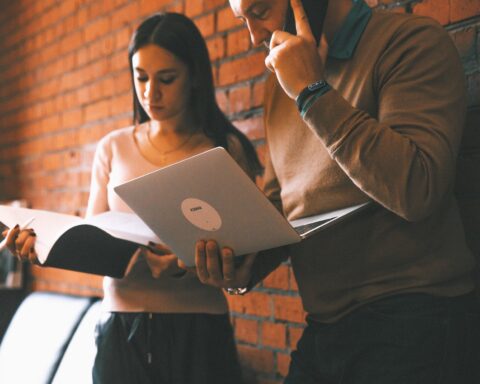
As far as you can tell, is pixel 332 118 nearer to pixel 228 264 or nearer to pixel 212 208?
pixel 212 208

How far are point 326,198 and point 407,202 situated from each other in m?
0.21

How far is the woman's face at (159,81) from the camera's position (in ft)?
4.57

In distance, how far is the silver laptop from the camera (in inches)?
34.5

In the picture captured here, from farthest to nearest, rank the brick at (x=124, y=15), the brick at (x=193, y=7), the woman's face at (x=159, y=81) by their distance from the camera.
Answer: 1. the brick at (x=124, y=15)
2. the brick at (x=193, y=7)
3. the woman's face at (x=159, y=81)

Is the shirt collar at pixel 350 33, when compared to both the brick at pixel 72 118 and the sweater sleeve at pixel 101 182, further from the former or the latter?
the brick at pixel 72 118

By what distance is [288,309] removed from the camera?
1633 mm

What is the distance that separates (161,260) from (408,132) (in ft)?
2.24

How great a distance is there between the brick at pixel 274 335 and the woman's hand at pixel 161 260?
45cm

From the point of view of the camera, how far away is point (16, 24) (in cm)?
328

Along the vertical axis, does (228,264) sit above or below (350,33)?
below

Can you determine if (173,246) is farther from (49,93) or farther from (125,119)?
(49,93)

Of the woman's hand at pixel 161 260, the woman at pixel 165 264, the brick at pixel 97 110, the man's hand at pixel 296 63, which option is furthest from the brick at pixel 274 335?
the brick at pixel 97 110

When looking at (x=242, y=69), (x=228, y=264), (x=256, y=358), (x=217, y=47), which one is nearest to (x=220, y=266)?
(x=228, y=264)

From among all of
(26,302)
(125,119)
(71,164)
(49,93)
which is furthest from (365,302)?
(49,93)
